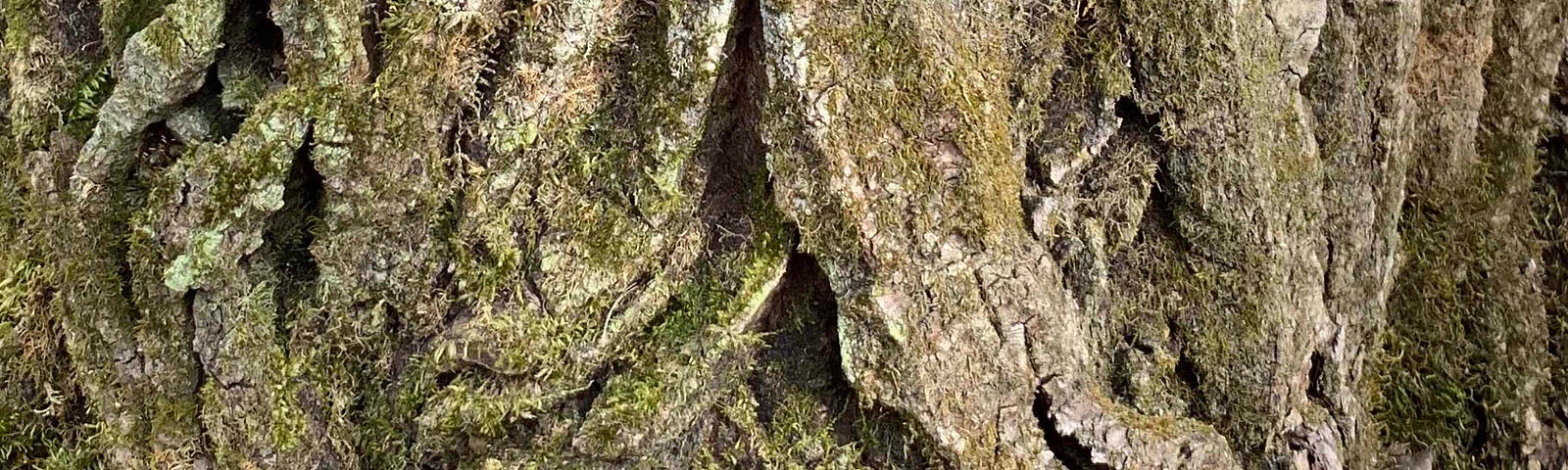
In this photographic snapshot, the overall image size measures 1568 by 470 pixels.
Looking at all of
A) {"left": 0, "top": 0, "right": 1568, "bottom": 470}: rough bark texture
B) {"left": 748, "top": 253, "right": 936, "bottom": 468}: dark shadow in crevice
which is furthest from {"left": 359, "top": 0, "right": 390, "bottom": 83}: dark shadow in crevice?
{"left": 748, "top": 253, "right": 936, "bottom": 468}: dark shadow in crevice

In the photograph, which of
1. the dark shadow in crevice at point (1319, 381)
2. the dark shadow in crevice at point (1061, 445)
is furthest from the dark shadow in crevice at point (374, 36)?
the dark shadow in crevice at point (1319, 381)

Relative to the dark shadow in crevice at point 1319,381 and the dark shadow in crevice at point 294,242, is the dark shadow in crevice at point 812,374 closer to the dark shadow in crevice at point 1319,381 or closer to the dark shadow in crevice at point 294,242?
the dark shadow in crevice at point 294,242

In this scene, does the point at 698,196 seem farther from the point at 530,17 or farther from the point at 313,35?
the point at 313,35

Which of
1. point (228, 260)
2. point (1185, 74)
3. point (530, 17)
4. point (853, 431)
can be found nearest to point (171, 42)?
point (228, 260)

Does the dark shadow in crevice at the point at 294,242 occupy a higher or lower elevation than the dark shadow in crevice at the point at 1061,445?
higher

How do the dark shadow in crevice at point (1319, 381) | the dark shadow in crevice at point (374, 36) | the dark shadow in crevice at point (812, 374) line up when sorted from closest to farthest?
the dark shadow in crevice at point (374, 36) < the dark shadow in crevice at point (812, 374) < the dark shadow in crevice at point (1319, 381)

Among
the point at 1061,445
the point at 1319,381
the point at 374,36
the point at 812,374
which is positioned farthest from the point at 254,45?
the point at 1319,381

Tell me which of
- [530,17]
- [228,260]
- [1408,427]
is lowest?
[1408,427]

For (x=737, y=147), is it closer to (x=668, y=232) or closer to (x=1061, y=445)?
(x=668, y=232)
